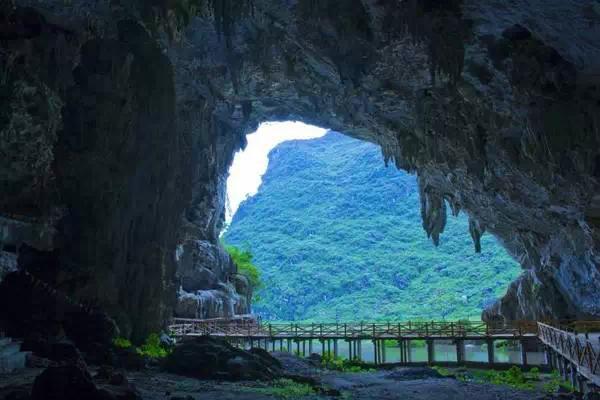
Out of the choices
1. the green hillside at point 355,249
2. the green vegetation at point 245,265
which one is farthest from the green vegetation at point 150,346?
the green hillside at point 355,249

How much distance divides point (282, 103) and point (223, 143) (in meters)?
9.10

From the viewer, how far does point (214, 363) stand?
20.8m

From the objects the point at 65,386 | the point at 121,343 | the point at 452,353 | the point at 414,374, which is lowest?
the point at 452,353

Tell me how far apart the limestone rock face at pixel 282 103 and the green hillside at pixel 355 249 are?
2357 inches

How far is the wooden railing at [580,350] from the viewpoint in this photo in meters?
16.0

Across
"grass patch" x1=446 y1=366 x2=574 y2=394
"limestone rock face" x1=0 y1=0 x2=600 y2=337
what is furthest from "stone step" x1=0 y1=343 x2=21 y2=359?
"grass patch" x1=446 y1=366 x2=574 y2=394

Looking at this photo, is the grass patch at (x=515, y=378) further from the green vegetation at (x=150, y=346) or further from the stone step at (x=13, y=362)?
the stone step at (x=13, y=362)

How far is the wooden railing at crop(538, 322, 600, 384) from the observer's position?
631 inches

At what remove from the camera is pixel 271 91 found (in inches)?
1348

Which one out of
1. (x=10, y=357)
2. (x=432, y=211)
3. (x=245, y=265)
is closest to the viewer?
(x=10, y=357)

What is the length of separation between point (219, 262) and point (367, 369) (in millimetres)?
19158

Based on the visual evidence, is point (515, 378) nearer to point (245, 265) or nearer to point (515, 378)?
point (515, 378)

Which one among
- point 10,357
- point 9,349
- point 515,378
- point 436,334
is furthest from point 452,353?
point 10,357

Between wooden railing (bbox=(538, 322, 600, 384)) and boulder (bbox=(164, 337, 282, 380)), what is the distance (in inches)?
450
